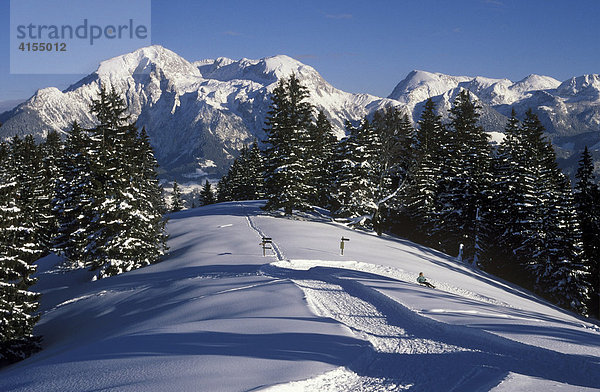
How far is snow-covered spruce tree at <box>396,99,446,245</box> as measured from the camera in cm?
4181

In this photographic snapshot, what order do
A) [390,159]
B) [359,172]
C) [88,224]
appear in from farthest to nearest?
[359,172]
[390,159]
[88,224]

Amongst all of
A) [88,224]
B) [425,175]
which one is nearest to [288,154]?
[425,175]

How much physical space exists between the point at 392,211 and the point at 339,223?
9673 millimetres

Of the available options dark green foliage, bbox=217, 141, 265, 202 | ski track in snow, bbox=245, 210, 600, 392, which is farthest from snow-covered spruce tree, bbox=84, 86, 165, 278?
dark green foliage, bbox=217, 141, 265, 202

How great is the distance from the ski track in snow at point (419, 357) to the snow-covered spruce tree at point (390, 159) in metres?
26.5

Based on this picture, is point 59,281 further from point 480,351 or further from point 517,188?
point 517,188

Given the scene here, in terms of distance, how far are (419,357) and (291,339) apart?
3.45 m

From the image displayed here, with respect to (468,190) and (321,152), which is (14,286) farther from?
(321,152)

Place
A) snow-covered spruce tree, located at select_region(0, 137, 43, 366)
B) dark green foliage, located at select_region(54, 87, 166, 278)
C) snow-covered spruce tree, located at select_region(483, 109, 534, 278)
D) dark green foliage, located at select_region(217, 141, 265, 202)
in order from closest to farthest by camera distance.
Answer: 1. snow-covered spruce tree, located at select_region(0, 137, 43, 366)
2. dark green foliage, located at select_region(54, 87, 166, 278)
3. snow-covered spruce tree, located at select_region(483, 109, 534, 278)
4. dark green foliage, located at select_region(217, 141, 265, 202)

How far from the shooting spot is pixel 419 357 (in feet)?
34.2

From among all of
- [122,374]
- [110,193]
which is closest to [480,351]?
[122,374]

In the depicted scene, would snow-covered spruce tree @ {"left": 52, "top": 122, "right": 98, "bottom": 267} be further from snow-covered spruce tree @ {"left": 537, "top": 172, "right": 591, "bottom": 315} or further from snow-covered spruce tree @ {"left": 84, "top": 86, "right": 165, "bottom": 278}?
snow-covered spruce tree @ {"left": 537, "top": 172, "right": 591, "bottom": 315}

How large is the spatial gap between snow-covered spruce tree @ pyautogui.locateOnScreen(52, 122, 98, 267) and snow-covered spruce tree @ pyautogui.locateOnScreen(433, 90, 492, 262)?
33382mm

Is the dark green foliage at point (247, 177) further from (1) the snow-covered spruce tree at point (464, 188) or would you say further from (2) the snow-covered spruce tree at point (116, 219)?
(2) the snow-covered spruce tree at point (116, 219)
